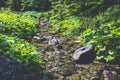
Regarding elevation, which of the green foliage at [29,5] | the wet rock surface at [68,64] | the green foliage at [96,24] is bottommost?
the green foliage at [29,5]

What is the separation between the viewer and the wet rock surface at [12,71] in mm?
8610

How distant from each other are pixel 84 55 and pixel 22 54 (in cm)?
251

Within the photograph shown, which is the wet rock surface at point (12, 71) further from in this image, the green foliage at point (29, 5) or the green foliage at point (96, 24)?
the green foliage at point (29, 5)

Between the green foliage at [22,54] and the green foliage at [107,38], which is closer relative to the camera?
the green foliage at [22,54]

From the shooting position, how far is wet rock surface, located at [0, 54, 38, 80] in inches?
339

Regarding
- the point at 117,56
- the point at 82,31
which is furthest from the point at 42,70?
the point at 82,31

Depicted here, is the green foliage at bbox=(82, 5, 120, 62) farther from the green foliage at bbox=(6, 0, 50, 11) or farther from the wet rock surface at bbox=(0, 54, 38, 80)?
the green foliage at bbox=(6, 0, 50, 11)

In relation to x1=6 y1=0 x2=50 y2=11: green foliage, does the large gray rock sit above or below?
above

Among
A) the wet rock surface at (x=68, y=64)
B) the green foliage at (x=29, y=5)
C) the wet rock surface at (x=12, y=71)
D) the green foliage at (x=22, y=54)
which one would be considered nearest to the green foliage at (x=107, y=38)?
the wet rock surface at (x=68, y=64)

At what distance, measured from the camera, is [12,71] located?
29.0ft

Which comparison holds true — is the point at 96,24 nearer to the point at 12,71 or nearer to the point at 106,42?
the point at 106,42

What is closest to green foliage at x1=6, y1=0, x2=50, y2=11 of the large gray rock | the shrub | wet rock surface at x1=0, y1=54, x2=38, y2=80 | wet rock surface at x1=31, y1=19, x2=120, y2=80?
wet rock surface at x1=31, y1=19, x2=120, y2=80

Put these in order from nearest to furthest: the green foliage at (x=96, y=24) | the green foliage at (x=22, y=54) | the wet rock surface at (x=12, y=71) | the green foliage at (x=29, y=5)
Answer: the wet rock surface at (x=12, y=71)
the green foliage at (x=22, y=54)
the green foliage at (x=96, y=24)
the green foliage at (x=29, y=5)

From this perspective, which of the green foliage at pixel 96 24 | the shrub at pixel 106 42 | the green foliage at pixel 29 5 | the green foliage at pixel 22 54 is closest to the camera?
the green foliage at pixel 22 54
